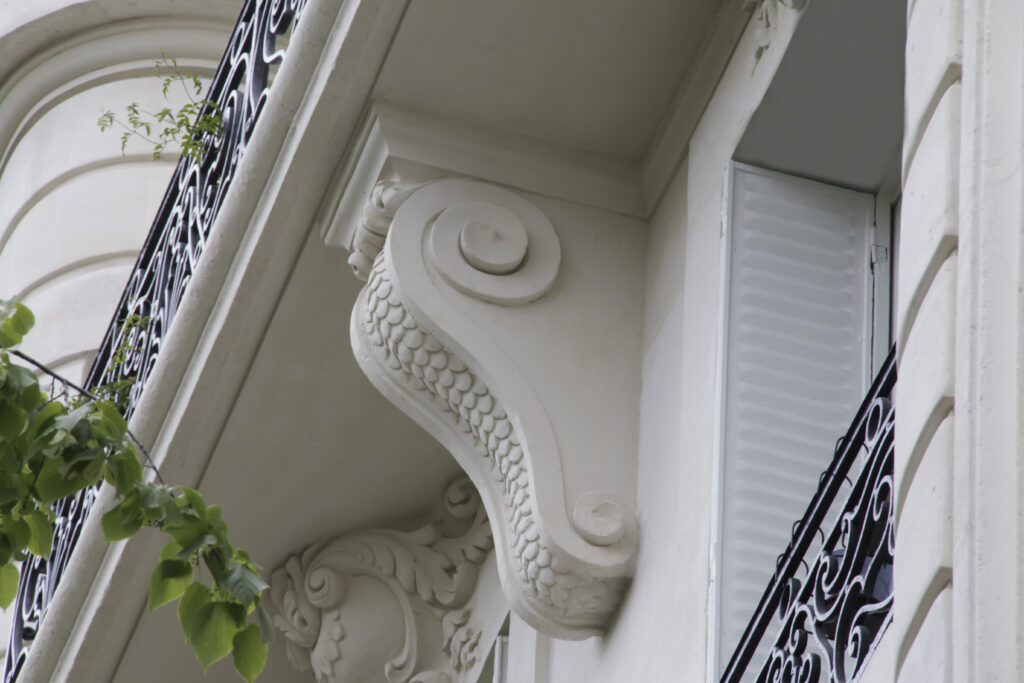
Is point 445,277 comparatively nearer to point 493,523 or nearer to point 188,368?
point 493,523

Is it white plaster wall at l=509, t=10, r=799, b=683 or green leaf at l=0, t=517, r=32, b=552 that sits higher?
white plaster wall at l=509, t=10, r=799, b=683

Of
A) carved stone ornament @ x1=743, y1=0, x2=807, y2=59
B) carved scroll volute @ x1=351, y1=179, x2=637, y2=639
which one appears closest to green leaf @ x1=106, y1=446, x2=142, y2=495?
carved scroll volute @ x1=351, y1=179, x2=637, y2=639

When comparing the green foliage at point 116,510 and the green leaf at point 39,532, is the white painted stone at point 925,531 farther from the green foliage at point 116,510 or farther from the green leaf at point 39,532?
the green leaf at point 39,532

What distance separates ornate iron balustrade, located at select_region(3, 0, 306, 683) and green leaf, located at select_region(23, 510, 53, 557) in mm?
1890

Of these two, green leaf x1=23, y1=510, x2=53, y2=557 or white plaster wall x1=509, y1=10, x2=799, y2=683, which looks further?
white plaster wall x1=509, y1=10, x2=799, y2=683

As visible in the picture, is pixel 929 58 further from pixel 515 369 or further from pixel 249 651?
pixel 515 369

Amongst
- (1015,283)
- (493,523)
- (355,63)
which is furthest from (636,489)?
(1015,283)

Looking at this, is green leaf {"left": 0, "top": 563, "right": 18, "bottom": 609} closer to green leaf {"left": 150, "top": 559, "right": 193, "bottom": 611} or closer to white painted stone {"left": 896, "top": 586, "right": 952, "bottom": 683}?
green leaf {"left": 150, "top": 559, "right": 193, "bottom": 611}

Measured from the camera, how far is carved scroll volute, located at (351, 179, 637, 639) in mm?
5406

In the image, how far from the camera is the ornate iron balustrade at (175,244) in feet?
22.0

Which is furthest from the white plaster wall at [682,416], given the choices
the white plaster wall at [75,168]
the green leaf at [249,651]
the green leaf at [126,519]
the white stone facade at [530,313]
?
the white plaster wall at [75,168]

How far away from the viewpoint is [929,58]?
3.62 meters

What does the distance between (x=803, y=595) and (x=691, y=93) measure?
1.68m

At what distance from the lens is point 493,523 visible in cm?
566
